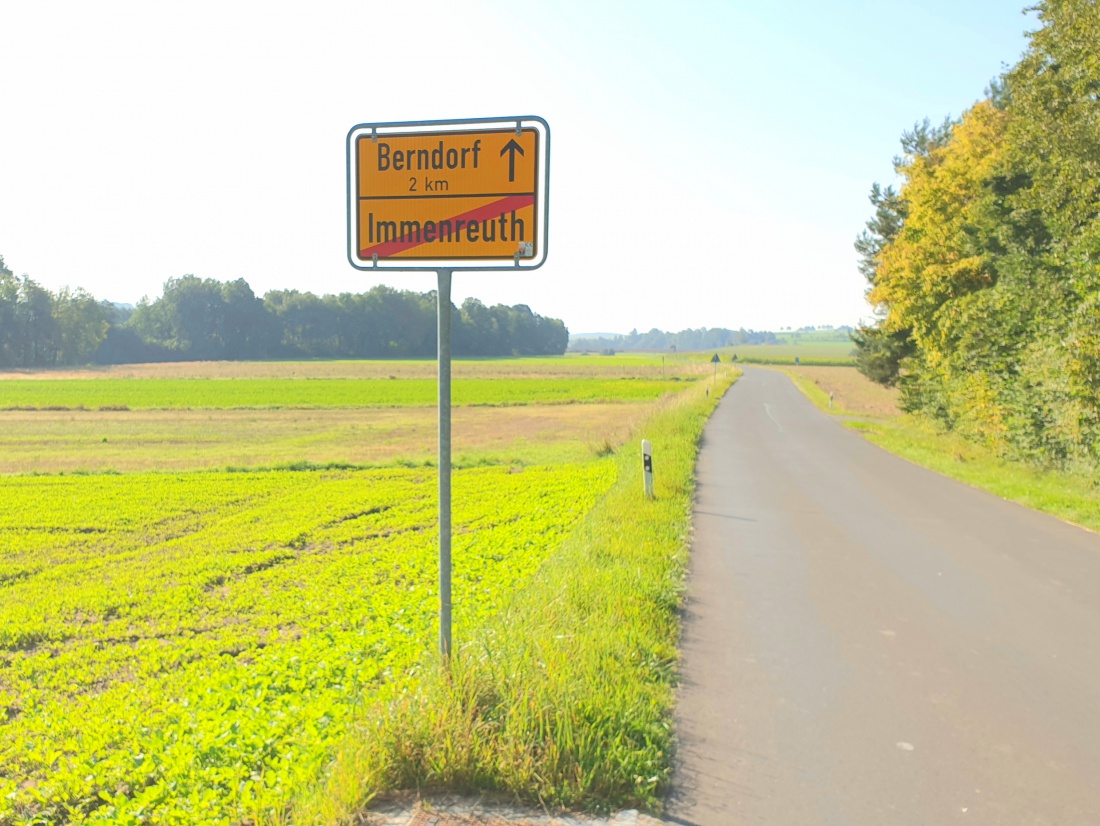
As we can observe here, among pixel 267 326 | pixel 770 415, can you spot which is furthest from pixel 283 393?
pixel 267 326

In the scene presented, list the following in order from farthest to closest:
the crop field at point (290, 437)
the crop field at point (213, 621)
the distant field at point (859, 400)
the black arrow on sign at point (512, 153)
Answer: the distant field at point (859, 400)
the crop field at point (290, 437)
the crop field at point (213, 621)
the black arrow on sign at point (512, 153)

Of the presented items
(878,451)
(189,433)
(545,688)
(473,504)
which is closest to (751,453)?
(878,451)

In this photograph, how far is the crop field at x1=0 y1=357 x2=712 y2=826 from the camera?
4.77 meters

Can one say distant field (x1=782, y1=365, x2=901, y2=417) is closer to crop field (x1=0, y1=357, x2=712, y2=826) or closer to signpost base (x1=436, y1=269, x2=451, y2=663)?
crop field (x1=0, y1=357, x2=712, y2=826)

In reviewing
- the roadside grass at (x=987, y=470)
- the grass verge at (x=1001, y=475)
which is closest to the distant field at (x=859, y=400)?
the roadside grass at (x=987, y=470)

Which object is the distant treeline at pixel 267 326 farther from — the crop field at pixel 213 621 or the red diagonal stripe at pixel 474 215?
the red diagonal stripe at pixel 474 215

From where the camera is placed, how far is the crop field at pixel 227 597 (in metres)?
4.77

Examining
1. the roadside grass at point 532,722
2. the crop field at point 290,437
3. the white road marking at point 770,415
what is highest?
the roadside grass at point 532,722

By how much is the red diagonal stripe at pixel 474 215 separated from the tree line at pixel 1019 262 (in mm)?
11662

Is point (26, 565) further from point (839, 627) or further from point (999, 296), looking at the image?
point (999, 296)

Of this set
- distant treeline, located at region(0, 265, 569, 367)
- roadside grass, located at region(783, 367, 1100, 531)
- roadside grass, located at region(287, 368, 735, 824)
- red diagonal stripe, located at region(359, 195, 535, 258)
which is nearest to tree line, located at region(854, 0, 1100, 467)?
roadside grass, located at region(783, 367, 1100, 531)

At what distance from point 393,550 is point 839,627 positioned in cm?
661

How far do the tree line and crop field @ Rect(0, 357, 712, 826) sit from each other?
7.99 meters

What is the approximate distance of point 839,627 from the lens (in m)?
7.05
